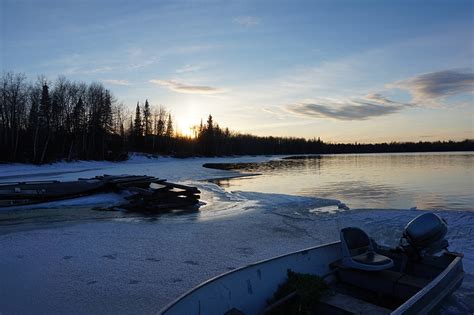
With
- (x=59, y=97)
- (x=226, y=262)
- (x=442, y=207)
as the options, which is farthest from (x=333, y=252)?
(x=59, y=97)

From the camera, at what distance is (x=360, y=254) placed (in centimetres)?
548

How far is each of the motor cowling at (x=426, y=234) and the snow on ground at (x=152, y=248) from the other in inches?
28.6

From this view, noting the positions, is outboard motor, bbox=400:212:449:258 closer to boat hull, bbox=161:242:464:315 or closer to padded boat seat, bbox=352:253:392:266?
boat hull, bbox=161:242:464:315

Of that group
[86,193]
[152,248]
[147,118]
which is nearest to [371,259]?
[152,248]

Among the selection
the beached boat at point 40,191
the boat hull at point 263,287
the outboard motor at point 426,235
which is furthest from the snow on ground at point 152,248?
the beached boat at point 40,191

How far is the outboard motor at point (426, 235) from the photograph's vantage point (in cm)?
535

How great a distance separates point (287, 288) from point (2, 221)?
957 centimetres

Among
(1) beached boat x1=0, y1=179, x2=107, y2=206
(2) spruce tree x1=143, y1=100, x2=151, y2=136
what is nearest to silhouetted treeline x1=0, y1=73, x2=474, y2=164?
(2) spruce tree x1=143, y1=100, x2=151, y2=136

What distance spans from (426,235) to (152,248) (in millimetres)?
5043

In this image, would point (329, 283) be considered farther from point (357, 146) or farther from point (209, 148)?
point (357, 146)

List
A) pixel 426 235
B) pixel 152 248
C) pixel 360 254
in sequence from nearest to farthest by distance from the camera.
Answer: pixel 426 235
pixel 360 254
pixel 152 248

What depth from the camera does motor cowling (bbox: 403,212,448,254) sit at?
5344 millimetres

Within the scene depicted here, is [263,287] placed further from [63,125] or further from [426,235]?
[63,125]

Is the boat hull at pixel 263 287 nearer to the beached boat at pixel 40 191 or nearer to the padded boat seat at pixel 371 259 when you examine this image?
the padded boat seat at pixel 371 259
